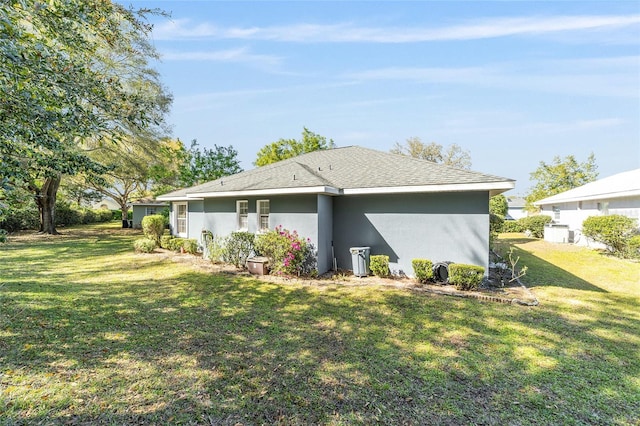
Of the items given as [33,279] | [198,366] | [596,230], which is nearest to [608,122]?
[596,230]

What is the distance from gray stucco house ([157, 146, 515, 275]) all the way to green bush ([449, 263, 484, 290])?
807 millimetres

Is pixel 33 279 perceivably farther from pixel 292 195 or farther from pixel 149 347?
pixel 292 195

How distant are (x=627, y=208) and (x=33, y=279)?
2461 centimetres

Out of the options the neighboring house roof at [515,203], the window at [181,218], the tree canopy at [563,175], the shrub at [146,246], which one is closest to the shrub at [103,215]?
the window at [181,218]

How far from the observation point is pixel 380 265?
834 centimetres

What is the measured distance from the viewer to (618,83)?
10664 millimetres

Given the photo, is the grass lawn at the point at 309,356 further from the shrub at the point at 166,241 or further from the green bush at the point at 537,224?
the green bush at the point at 537,224

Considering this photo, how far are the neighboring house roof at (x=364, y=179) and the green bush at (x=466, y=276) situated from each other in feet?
7.04

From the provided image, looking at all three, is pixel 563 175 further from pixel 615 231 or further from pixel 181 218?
pixel 181 218

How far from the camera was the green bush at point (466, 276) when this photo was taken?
703 centimetres

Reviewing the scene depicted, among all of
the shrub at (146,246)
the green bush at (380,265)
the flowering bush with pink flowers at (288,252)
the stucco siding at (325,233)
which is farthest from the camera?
the shrub at (146,246)

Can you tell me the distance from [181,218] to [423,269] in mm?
13087

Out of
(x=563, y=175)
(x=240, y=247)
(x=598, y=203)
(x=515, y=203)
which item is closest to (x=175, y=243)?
(x=240, y=247)

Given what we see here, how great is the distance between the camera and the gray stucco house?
7.80 m
